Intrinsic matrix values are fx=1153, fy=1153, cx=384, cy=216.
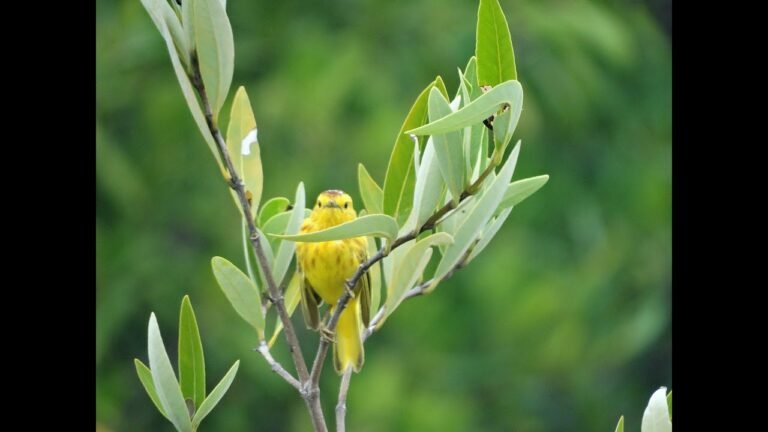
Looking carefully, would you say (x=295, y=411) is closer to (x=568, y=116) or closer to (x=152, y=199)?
(x=152, y=199)

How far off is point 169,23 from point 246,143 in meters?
0.15

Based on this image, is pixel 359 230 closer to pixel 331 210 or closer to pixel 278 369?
pixel 278 369

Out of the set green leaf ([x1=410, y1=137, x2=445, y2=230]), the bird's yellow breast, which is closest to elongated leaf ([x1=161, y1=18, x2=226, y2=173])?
green leaf ([x1=410, y1=137, x2=445, y2=230])

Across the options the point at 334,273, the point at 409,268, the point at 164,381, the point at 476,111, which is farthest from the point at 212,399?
the point at 334,273

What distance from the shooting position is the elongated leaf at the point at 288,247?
833 mm

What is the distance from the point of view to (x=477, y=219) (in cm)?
72

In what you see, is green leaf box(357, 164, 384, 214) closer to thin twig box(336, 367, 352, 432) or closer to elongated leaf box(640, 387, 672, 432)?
thin twig box(336, 367, 352, 432)

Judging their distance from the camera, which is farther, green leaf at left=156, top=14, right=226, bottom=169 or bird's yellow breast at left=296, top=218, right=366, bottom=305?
bird's yellow breast at left=296, top=218, right=366, bottom=305

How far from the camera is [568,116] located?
373 cm

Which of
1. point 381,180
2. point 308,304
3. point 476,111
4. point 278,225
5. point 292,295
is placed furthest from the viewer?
point 381,180

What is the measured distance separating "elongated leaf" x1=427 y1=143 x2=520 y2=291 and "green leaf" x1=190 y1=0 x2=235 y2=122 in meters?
0.17

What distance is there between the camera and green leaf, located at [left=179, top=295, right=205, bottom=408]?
2.56 feet
